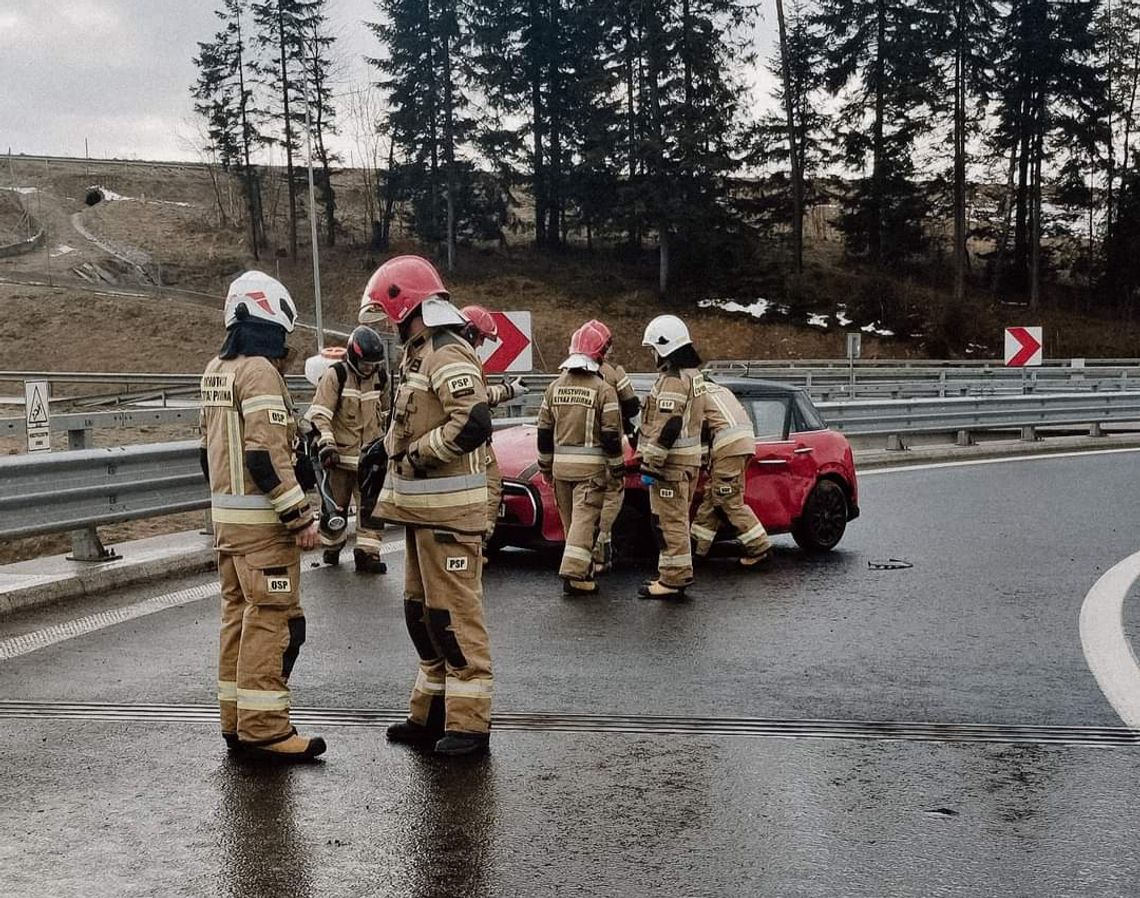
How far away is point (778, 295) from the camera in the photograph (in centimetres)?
5191

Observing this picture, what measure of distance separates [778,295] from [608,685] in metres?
47.1

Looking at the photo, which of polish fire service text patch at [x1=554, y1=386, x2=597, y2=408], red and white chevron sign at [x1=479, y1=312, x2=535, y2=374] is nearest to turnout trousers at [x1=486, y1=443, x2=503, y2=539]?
polish fire service text patch at [x1=554, y1=386, x2=597, y2=408]

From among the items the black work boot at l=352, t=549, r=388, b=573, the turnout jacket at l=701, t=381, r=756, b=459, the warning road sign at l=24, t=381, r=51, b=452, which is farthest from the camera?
the warning road sign at l=24, t=381, r=51, b=452

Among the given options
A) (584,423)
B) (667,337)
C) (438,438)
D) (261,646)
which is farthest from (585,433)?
(261,646)

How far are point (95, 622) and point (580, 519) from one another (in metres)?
3.13

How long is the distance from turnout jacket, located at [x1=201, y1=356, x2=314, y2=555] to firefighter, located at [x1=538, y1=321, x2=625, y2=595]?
3620mm

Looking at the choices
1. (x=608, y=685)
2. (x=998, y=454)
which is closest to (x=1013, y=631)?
(x=608, y=685)

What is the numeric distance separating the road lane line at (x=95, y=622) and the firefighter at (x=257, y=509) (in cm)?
214

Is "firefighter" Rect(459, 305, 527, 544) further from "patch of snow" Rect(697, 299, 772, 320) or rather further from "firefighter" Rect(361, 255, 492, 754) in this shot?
"patch of snow" Rect(697, 299, 772, 320)

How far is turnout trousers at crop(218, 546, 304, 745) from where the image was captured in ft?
16.5

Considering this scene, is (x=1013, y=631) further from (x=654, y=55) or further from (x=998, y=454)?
(x=654, y=55)

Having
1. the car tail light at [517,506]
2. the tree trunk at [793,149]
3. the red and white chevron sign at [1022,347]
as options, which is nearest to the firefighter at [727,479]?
the car tail light at [517,506]

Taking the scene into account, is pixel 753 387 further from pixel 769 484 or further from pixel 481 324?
pixel 481 324

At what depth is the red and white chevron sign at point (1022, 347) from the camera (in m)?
23.0
